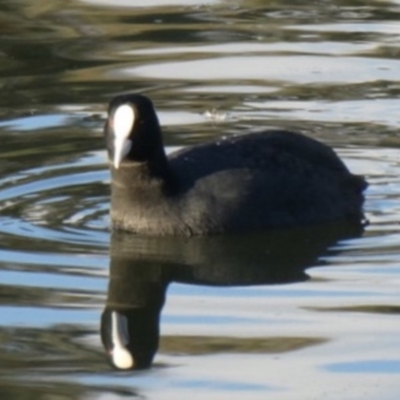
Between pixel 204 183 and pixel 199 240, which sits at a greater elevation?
pixel 204 183

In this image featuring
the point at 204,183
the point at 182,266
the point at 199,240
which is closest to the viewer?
the point at 182,266

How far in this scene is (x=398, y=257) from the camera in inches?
321

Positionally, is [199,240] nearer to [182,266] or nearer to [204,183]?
[204,183]

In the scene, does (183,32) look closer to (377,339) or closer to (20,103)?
(20,103)

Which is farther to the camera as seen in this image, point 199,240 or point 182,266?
point 199,240

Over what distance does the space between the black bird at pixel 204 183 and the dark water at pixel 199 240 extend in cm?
12

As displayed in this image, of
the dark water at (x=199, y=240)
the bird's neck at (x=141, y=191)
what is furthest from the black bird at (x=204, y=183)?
the dark water at (x=199, y=240)

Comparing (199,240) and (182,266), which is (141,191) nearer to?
(199,240)

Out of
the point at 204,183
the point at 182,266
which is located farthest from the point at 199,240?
the point at 182,266

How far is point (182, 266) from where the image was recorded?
820 centimetres

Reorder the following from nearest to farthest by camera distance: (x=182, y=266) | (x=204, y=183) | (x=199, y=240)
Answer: (x=182, y=266)
(x=199, y=240)
(x=204, y=183)

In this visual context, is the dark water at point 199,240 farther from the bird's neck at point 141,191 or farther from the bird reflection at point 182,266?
the bird's neck at point 141,191

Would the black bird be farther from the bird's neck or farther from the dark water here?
the dark water

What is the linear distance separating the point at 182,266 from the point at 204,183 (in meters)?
0.65
